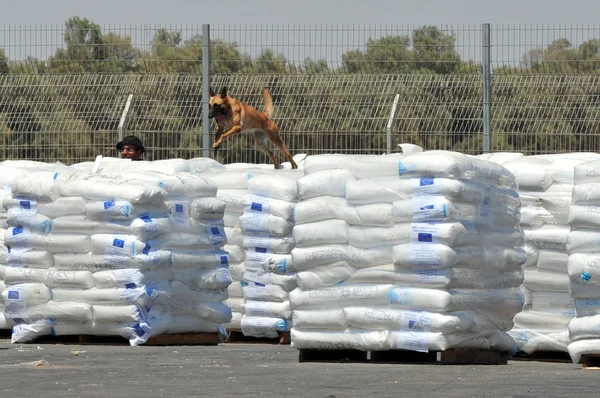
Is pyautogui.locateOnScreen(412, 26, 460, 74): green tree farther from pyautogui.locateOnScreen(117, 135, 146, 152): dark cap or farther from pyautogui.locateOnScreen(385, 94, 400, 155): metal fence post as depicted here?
pyautogui.locateOnScreen(117, 135, 146, 152): dark cap

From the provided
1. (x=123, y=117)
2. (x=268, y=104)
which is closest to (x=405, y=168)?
(x=268, y=104)

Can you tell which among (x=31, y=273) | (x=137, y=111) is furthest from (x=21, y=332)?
(x=137, y=111)

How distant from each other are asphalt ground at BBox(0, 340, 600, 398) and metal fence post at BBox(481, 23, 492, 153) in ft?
13.6

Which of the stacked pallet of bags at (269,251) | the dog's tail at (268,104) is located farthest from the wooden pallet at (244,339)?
the dog's tail at (268,104)

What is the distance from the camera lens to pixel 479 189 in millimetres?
11344

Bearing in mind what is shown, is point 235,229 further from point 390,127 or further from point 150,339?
point 390,127

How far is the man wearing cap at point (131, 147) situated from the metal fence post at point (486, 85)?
3173mm

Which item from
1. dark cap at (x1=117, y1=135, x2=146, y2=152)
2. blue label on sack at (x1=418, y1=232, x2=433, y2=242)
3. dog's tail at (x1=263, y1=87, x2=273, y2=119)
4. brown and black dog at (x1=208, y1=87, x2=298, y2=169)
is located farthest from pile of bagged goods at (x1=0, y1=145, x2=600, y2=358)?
dog's tail at (x1=263, y1=87, x2=273, y2=119)

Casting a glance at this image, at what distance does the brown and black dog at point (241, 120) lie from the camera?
16203 millimetres

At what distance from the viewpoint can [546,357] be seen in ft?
40.5

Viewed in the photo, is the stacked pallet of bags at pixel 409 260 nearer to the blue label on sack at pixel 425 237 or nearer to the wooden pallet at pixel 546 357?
the blue label on sack at pixel 425 237

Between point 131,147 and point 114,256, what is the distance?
103 inches

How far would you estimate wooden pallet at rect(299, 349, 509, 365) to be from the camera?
441 inches

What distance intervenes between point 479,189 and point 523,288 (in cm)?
134
